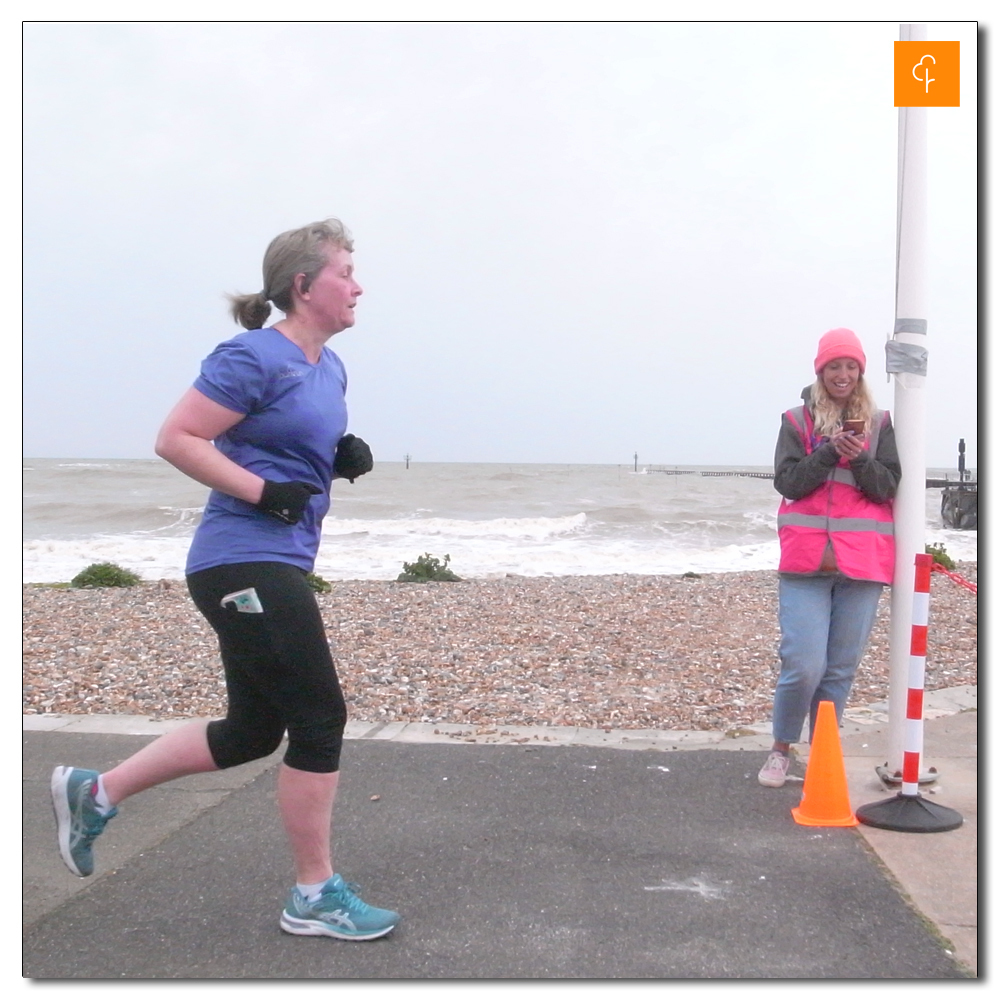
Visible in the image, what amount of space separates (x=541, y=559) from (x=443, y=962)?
18.0m

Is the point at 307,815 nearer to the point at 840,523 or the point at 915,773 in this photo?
the point at 915,773

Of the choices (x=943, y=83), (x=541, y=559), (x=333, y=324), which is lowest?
(x=541, y=559)

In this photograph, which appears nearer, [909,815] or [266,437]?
[266,437]

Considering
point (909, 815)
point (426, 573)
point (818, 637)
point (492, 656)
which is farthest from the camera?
point (426, 573)

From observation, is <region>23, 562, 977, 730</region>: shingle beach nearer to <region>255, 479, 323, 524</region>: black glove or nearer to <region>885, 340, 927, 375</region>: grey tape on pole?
<region>885, 340, 927, 375</region>: grey tape on pole

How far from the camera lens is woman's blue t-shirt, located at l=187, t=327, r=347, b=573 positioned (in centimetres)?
286

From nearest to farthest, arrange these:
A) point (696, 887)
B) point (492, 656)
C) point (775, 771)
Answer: point (696, 887), point (775, 771), point (492, 656)

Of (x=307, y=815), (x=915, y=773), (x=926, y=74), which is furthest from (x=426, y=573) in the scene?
(x=307, y=815)

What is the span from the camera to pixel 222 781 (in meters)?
4.46

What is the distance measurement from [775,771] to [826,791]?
1.46 feet

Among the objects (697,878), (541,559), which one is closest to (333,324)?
(697,878)

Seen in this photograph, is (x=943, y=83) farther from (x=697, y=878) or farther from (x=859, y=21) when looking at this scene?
(x=697, y=878)

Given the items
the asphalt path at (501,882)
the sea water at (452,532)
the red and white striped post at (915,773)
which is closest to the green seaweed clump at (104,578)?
the sea water at (452,532)

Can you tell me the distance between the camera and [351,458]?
3.15 metres
